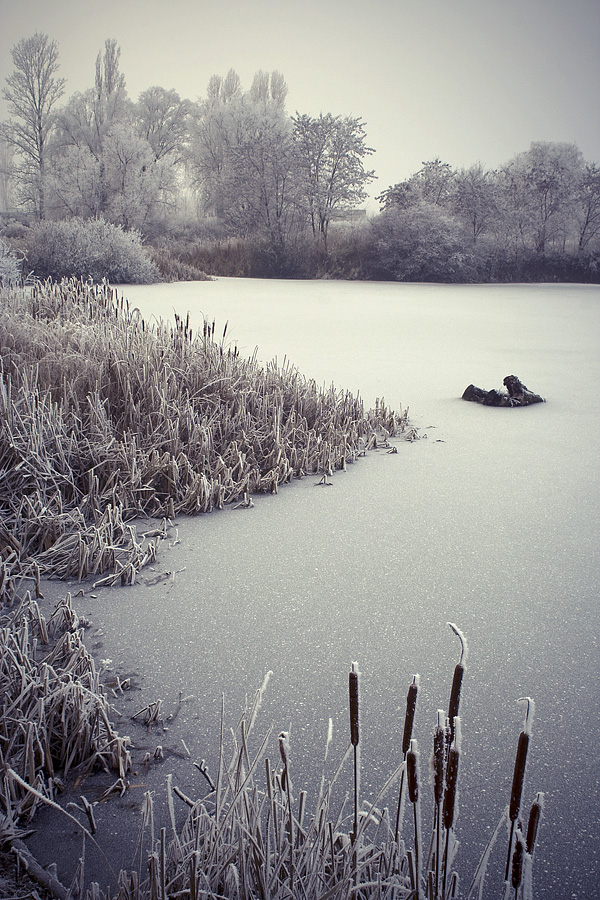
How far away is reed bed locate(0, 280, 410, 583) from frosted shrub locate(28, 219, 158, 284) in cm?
570

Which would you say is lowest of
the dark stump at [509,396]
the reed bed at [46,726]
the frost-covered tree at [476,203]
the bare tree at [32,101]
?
the reed bed at [46,726]

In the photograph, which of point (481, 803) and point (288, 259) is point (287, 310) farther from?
point (481, 803)

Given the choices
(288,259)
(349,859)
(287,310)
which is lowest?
(349,859)

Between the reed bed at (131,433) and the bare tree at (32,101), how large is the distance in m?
15.9

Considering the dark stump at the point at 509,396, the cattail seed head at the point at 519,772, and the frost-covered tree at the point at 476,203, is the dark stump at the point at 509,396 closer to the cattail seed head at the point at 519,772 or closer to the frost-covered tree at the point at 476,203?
the cattail seed head at the point at 519,772

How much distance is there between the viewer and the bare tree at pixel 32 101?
15.7 meters

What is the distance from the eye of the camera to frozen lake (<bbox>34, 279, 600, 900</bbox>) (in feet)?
3.64

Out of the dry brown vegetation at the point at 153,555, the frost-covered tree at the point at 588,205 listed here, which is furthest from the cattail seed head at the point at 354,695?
the frost-covered tree at the point at 588,205

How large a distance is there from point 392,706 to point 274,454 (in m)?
1.55

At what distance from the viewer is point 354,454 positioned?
9.66 feet

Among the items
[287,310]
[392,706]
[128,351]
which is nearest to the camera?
[392,706]

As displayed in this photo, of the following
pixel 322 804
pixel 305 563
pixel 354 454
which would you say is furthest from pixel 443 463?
pixel 322 804

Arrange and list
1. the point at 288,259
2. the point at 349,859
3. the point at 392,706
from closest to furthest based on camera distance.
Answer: the point at 349,859
the point at 392,706
the point at 288,259

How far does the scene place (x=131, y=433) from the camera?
2.50m
